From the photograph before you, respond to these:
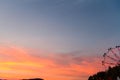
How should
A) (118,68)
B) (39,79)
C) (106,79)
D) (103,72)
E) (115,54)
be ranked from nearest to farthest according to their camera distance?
(39,79), (115,54), (118,68), (106,79), (103,72)

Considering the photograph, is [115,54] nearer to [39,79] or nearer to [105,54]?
[105,54]

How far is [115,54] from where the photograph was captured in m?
113

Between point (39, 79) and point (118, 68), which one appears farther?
point (118, 68)

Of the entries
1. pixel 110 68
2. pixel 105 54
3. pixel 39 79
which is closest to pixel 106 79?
pixel 110 68

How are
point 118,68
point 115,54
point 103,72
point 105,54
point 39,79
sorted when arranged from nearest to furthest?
point 39,79, point 115,54, point 105,54, point 118,68, point 103,72

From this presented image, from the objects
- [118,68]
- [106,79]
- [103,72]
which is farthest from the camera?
[103,72]

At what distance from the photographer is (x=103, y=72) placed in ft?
584

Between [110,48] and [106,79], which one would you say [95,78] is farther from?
[110,48]

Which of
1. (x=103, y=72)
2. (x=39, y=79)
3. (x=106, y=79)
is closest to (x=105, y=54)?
(x=106, y=79)

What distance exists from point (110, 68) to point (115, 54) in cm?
5690

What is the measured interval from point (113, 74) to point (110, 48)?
40.0 m

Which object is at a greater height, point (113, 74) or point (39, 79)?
point (113, 74)

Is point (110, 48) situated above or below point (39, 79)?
above

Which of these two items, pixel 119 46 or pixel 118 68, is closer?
pixel 119 46
